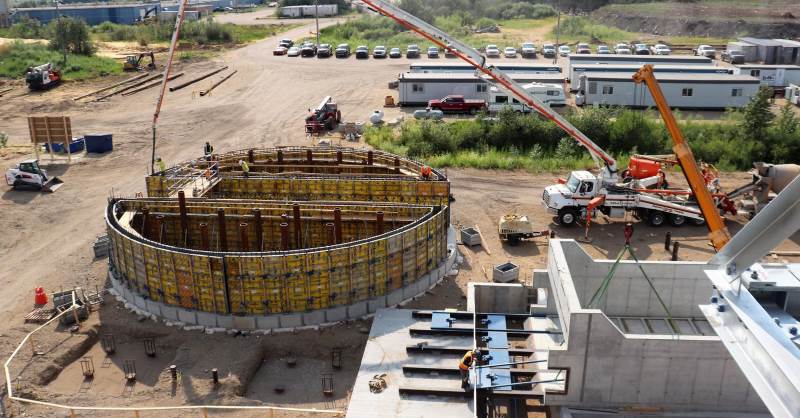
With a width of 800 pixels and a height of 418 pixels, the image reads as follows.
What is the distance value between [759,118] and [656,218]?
17998 mm

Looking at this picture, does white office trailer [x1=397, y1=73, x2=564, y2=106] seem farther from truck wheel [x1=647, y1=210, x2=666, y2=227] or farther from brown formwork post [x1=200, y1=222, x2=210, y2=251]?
brown formwork post [x1=200, y1=222, x2=210, y2=251]

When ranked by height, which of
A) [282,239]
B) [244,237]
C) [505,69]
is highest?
[505,69]

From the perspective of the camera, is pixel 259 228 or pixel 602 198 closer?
pixel 259 228

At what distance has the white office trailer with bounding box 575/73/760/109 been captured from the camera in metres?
50.8

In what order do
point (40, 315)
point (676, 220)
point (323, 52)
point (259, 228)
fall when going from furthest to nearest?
point (323, 52) → point (676, 220) → point (259, 228) → point (40, 315)

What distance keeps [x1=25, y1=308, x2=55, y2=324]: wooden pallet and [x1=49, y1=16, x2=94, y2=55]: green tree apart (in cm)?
5607

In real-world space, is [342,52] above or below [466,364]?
above

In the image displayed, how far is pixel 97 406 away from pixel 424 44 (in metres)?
74.1

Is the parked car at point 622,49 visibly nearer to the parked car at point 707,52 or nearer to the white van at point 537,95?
the parked car at point 707,52

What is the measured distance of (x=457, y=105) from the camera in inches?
1999

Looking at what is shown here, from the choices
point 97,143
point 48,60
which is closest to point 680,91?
point 97,143

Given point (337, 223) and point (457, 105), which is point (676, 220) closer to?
point (337, 223)

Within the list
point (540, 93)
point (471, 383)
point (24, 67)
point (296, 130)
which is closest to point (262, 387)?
point (471, 383)

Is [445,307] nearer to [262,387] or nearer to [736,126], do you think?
[262,387]
